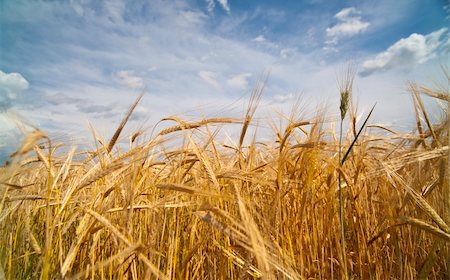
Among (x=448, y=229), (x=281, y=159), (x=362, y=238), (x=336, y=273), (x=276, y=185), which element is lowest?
(x=336, y=273)

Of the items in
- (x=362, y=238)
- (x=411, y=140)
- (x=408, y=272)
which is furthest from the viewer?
(x=411, y=140)

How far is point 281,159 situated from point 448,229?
859mm

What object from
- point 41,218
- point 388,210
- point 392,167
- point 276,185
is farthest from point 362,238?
point 41,218

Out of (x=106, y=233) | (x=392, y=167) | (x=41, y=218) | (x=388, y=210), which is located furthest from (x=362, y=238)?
(x=41, y=218)

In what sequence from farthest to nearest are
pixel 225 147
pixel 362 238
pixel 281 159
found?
pixel 225 147 → pixel 362 238 → pixel 281 159

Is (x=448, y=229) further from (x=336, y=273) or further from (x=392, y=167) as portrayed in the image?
(x=336, y=273)

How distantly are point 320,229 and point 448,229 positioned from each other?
830 mm

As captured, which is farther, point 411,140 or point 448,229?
point 411,140

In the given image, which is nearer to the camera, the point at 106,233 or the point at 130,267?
the point at 130,267

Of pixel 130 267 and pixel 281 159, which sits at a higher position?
pixel 281 159

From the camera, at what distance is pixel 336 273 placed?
7.18 feet

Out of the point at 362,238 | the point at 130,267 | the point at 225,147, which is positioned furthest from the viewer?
the point at 225,147

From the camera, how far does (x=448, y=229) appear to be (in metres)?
1.48

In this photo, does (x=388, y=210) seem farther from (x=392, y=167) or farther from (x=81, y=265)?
(x=81, y=265)
